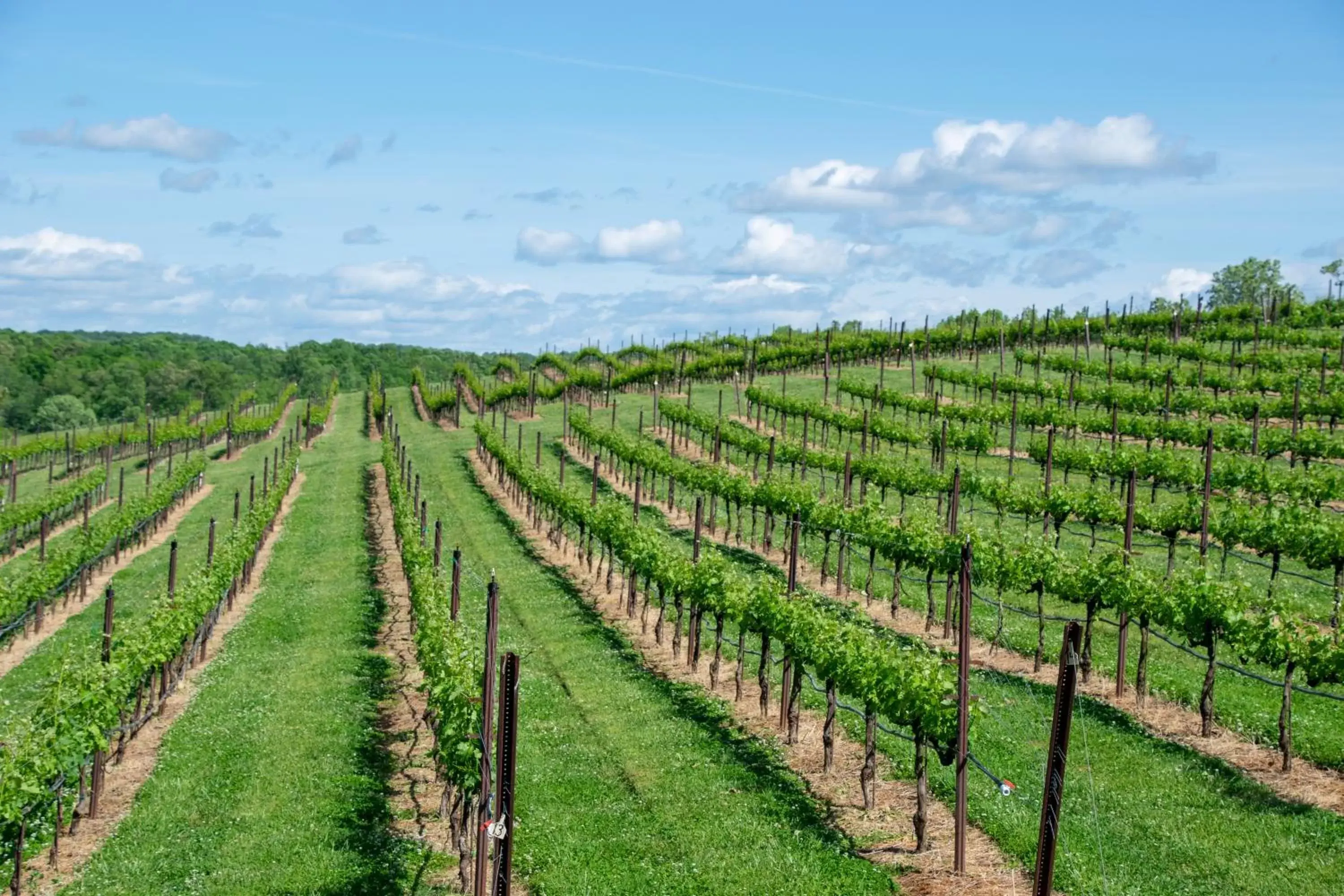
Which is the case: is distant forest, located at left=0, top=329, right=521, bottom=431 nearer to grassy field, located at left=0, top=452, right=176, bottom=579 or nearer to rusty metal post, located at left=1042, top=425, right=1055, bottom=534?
grassy field, located at left=0, top=452, right=176, bottom=579

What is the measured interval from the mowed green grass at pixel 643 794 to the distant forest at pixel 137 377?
10180 cm

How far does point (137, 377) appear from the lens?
138125 millimetres

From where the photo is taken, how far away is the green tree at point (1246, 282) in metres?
110

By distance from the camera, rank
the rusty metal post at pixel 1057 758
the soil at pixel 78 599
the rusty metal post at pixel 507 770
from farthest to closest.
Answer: the soil at pixel 78 599
the rusty metal post at pixel 507 770
the rusty metal post at pixel 1057 758

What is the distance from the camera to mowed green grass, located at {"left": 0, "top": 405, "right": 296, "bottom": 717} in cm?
2498

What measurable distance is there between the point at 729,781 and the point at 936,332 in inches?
2249

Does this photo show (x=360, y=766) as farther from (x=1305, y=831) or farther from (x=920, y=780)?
(x=1305, y=831)

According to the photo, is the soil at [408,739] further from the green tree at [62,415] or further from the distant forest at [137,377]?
the green tree at [62,415]

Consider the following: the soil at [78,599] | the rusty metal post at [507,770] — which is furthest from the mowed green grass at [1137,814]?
the soil at [78,599]

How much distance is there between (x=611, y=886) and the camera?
14.0 metres

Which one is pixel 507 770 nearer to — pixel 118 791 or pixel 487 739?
pixel 487 739

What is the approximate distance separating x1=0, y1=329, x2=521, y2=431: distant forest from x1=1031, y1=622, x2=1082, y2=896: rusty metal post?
115m

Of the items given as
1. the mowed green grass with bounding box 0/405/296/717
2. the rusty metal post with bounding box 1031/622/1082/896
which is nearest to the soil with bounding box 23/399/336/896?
the mowed green grass with bounding box 0/405/296/717

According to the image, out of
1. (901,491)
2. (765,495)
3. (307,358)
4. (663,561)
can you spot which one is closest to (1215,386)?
(901,491)
